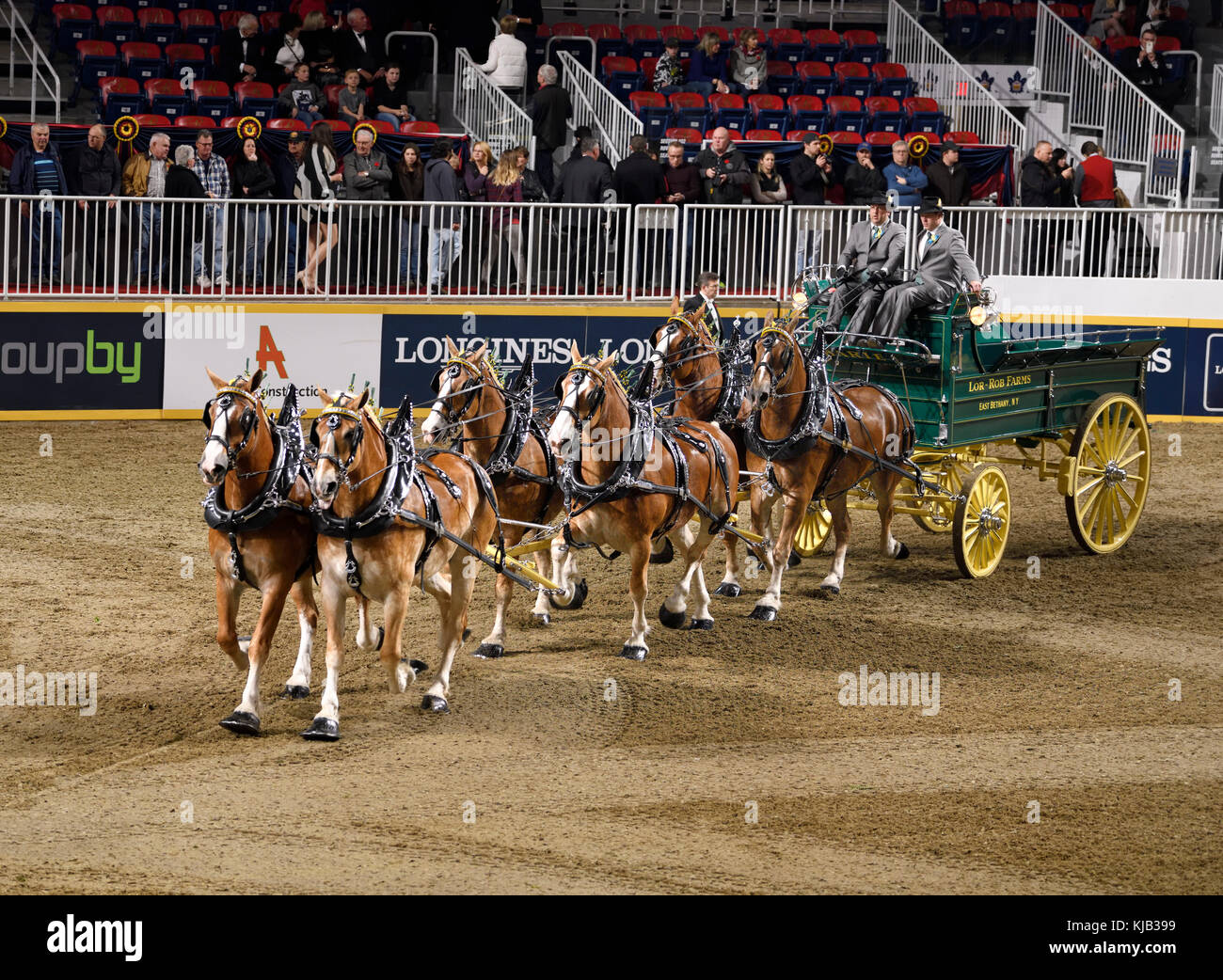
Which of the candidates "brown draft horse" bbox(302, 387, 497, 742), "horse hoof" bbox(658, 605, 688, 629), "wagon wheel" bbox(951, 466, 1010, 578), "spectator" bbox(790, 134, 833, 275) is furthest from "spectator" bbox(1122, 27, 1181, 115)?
"brown draft horse" bbox(302, 387, 497, 742)

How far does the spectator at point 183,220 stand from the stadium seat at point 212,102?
2.63 m

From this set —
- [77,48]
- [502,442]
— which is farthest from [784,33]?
[502,442]

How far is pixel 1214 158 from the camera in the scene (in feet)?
85.2

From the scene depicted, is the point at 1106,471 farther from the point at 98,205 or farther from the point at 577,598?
the point at 98,205

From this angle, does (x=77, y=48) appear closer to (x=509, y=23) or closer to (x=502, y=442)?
(x=509, y=23)

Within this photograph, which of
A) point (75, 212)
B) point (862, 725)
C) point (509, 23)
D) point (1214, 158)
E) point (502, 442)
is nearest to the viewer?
point (862, 725)

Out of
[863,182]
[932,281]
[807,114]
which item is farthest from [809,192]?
[932,281]

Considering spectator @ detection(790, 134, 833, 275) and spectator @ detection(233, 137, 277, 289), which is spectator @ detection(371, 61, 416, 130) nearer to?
spectator @ detection(233, 137, 277, 289)

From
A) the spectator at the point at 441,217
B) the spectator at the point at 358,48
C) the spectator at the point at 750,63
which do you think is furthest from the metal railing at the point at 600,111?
the spectator at the point at 441,217

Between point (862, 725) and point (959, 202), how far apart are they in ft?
41.5

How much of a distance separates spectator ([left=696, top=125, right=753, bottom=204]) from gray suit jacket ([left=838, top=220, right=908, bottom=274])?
5.94m

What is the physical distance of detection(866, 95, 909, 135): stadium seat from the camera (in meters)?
24.3

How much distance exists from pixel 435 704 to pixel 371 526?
4.85 feet

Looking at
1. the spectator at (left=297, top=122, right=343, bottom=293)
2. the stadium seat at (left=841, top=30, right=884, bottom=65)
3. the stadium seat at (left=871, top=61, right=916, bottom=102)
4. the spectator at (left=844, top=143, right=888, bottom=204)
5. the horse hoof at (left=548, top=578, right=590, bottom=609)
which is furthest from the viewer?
the stadium seat at (left=841, top=30, right=884, bottom=65)
